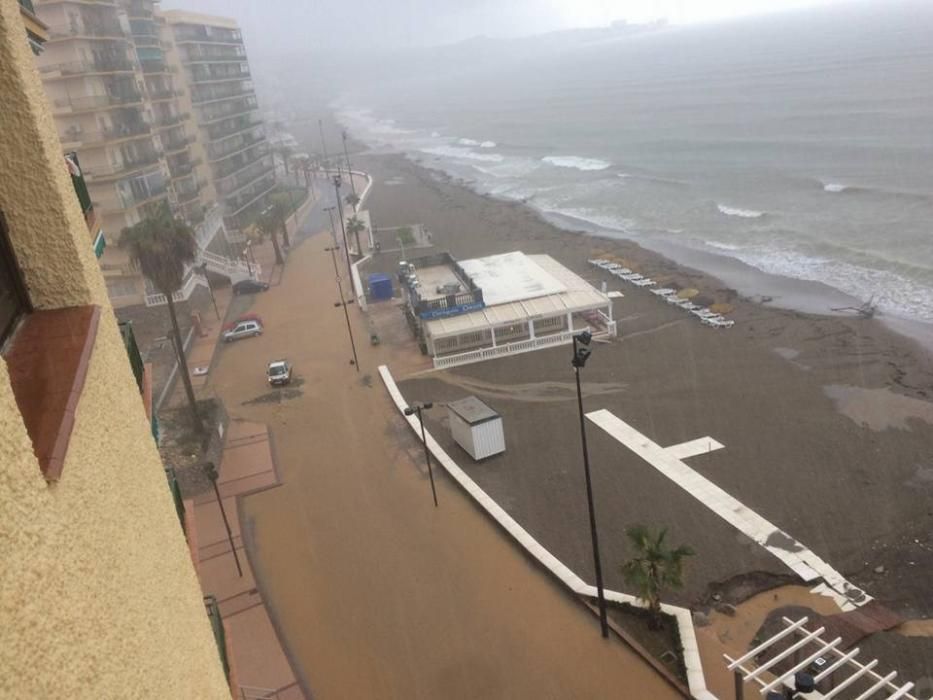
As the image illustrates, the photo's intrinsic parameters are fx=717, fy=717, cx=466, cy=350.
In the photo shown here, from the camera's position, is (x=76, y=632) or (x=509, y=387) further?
(x=509, y=387)

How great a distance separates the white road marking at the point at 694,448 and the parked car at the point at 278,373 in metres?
17.5

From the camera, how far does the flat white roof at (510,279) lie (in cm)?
3603

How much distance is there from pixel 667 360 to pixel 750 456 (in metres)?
9.36

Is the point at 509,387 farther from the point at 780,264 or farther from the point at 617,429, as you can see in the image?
the point at 780,264

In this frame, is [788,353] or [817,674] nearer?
[817,674]

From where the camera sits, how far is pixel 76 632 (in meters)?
2.53

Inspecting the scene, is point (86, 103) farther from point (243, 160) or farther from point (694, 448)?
point (694, 448)

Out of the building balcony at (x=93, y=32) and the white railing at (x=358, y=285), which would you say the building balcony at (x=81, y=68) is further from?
the white railing at (x=358, y=285)

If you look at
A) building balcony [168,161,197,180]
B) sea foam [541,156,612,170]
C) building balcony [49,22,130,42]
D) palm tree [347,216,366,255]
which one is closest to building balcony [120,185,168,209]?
building balcony [168,161,197,180]

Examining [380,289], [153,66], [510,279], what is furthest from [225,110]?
[510,279]

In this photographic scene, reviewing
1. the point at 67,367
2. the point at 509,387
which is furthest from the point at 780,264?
the point at 67,367

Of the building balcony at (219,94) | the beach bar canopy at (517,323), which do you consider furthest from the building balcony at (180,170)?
the beach bar canopy at (517,323)

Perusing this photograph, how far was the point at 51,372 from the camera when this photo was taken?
127 inches

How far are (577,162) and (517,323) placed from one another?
7799 centimetres
